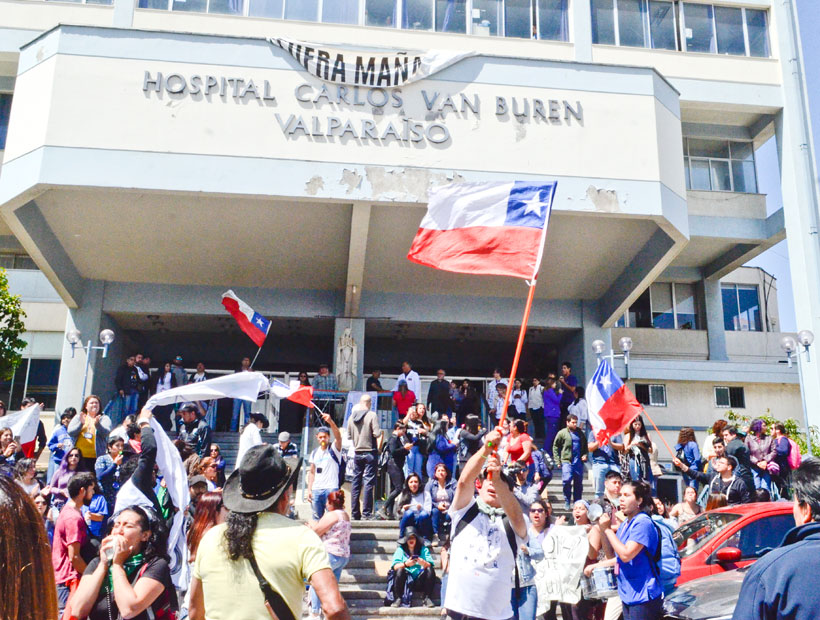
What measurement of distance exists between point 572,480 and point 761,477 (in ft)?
10.4

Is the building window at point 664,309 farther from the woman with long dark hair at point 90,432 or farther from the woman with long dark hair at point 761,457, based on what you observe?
the woman with long dark hair at point 90,432

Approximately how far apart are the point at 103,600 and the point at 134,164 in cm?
1252

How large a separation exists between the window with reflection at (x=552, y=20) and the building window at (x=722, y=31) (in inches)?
145

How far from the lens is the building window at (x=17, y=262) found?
20953 millimetres

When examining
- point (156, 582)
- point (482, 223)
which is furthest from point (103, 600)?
point (482, 223)

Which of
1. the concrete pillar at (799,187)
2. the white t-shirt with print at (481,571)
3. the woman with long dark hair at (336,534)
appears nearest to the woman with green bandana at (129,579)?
the white t-shirt with print at (481,571)

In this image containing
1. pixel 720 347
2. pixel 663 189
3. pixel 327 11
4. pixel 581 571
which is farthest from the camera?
pixel 720 347

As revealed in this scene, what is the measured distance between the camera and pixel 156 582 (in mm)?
3883

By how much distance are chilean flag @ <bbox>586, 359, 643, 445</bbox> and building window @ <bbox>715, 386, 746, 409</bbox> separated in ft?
36.1

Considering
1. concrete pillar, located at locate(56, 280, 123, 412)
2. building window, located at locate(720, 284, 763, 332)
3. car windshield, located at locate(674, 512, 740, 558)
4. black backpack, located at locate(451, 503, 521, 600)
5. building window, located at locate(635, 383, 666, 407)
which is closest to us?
black backpack, located at locate(451, 503, 521, 600)

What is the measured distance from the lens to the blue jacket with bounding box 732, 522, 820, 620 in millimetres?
2338

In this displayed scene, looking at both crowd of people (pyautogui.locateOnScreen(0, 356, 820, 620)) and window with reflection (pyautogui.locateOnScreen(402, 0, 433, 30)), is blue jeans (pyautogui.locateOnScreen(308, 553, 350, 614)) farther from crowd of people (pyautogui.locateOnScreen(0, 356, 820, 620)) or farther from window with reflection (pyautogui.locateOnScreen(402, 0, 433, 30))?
window with reflection (pyautogui.locateOnScreen(402, 0, 433, 30))

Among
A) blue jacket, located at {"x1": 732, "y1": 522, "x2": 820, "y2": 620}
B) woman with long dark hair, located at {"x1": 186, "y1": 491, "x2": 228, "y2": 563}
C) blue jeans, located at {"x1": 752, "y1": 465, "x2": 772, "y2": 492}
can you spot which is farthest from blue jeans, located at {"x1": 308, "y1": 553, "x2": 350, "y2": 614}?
blue jacket, located at {"x1": 732, "y1": 522, "x2": 820, "y2": 620}

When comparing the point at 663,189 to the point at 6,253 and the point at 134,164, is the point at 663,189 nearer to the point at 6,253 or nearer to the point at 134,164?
the point at 134,164
